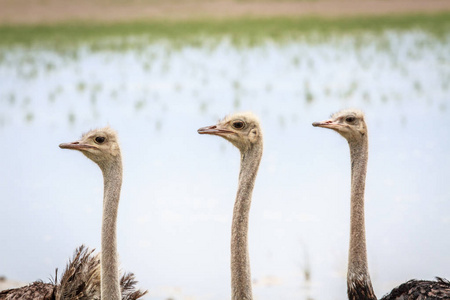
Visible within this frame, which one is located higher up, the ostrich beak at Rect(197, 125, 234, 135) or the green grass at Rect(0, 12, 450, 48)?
the green grass at Rect(0, 12, 450, 48)

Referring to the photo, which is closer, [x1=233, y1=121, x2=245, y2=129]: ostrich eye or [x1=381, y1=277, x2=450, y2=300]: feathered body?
[x1=381, y1=277, x2=450, y2=300]: feathered body

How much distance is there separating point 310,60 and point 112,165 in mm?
11716

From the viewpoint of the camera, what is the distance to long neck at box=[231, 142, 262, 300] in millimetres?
4863

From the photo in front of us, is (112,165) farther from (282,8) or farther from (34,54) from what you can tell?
(282,8)

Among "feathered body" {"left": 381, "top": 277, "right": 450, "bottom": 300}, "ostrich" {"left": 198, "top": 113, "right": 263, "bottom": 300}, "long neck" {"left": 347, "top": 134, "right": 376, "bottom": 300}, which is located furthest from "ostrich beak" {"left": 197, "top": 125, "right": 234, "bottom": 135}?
"feathered body" {"left": 381, "top": 277, "right": 450, "bottom": 300}

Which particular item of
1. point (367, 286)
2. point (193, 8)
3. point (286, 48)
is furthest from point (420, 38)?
point (367, 286)

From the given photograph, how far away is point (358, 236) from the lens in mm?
5457

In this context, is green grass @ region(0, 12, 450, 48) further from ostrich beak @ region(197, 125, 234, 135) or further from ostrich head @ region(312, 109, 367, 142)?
ostrich beak @ region(197, 125, 234, 135)

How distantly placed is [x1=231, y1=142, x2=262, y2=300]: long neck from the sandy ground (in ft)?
58.7

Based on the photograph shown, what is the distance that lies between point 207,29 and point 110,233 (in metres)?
17.6

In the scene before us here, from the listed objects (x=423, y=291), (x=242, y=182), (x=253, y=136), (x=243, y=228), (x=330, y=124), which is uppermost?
(x=330, y=124)

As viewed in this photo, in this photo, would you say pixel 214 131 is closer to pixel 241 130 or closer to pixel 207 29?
pixel 241 130

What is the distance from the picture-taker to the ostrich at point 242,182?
4.87 meters

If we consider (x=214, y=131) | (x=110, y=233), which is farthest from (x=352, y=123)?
(x=110, y=233)
